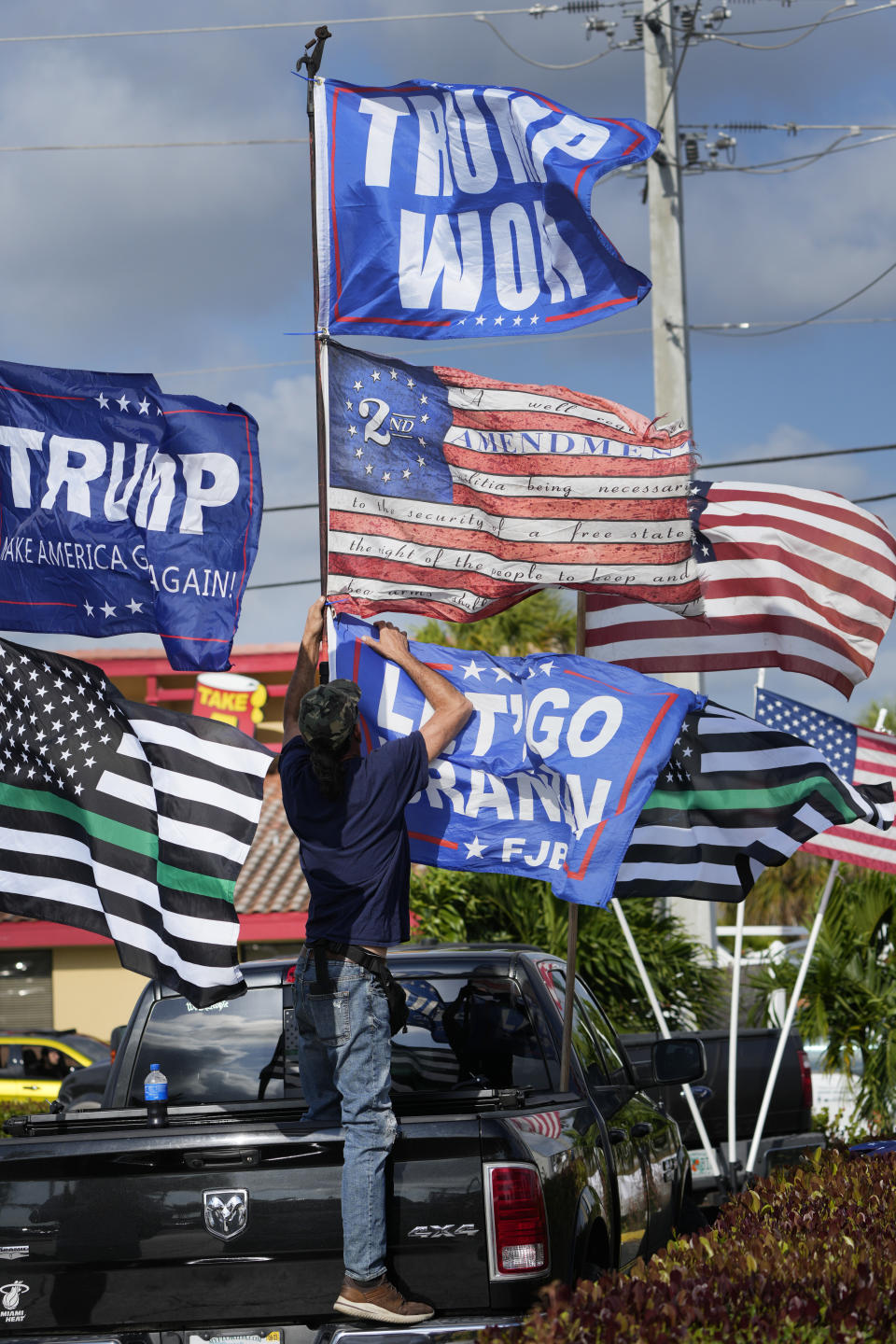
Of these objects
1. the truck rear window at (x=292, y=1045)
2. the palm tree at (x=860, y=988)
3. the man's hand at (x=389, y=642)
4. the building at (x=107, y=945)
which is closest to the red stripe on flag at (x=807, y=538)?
the man's hand at (x=389, y=642)

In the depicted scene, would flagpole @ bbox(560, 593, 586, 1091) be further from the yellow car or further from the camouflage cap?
the yellow car

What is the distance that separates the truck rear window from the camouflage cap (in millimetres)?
1097

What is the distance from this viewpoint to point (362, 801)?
16.4 feet

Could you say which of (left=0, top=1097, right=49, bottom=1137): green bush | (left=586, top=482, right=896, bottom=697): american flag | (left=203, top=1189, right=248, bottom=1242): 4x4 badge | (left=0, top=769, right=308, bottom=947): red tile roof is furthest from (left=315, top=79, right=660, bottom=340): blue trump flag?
(left=0, top=769, right=308, bottom=947): red tile roof

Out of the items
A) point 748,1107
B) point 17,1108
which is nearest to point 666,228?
point 748,1107

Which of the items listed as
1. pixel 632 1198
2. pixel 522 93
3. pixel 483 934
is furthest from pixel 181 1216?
pixel 483 934

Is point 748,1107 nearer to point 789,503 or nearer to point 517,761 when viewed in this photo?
point 789,503

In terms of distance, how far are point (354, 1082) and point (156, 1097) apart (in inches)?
36.0

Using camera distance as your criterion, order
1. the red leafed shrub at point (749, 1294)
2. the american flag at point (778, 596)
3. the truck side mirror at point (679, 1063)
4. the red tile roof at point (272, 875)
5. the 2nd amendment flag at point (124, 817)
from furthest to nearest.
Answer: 1. the red tile roof at point (272, 875)
2. the american flag at point (778, 596)
3. the truck side mirror at point (679, 1063)
4. the 2nd amendment flag at point (124, 817)
5. the red leafed shrub at point (749, 1294)

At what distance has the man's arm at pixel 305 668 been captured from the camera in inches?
229

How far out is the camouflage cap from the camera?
4859mm

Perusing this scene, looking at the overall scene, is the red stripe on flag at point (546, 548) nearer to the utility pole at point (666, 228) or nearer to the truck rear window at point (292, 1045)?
the truck rear window at point (292, 1045)

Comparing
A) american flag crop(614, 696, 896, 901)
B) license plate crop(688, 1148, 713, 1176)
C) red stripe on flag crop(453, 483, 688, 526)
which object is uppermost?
red stripe on flag crop(453, 483, 688, 526)

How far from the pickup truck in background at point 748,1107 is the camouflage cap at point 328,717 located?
615cm
